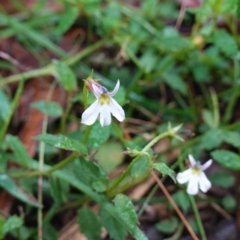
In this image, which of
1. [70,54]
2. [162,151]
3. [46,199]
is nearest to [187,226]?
[162,151]

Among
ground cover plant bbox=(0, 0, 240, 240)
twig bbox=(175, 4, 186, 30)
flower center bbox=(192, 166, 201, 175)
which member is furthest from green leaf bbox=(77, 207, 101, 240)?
twig bbox=(175, 4, 186, 30)

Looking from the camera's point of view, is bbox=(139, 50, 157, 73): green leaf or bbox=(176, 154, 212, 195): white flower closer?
bbox=(176, 154, 212, 195): white flower

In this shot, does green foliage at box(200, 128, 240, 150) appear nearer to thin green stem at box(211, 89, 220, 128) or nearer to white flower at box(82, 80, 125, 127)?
thin green stem at box(211, 89, 220, 128)

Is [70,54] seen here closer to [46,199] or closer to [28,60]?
[28,60]

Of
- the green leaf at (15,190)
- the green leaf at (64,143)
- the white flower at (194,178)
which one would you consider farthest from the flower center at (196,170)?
the green leaf at (15,190)

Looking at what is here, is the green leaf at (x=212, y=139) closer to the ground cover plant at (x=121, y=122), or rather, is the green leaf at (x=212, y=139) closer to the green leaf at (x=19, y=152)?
the ground cover plant at (x=121, y=122)
